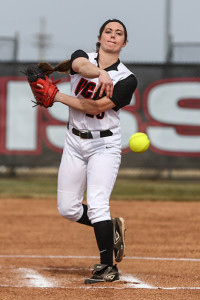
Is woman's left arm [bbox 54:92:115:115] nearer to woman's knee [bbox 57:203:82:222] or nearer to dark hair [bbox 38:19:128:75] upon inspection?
dark hair [bbox 38:19:128:75]

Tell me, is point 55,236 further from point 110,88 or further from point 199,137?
point 199,137

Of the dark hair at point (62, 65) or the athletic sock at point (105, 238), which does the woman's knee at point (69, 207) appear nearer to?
the athletic sock at point (105, 238)

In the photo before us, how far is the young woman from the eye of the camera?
521 cm

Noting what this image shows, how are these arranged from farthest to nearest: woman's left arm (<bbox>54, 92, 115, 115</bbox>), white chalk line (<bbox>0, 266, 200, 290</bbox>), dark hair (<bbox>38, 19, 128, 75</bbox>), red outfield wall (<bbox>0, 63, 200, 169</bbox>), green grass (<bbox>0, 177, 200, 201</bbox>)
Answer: red outfield wall (<bbox>0, 63, 200, 169</bbox>)
green grass (<bbox>0, 177, 200, 201</bbox>)
dark hair (<bbox>38, 19, 128, 75</bbox>)
woman's left arm (<bbox>54, 92, 115, 115</bbox>)
white chalk line (<bbox>0, 266, 200, 290</bbox>)

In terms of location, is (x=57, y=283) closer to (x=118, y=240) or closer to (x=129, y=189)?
(x=118, y=240)

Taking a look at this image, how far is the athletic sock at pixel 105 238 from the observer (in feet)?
17.1

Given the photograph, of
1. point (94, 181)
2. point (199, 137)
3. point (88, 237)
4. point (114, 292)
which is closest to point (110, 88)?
point (94, 181)

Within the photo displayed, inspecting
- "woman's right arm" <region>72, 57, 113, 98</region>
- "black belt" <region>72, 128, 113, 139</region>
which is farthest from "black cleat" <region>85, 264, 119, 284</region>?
"woman's right arm" <region>72, 57, 113, 98</region>

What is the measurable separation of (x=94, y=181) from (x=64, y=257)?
1826 millimetres

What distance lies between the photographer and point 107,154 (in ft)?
17.4

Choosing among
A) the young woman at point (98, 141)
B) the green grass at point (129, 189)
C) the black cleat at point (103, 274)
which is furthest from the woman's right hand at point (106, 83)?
the green grass at point (129, 189)

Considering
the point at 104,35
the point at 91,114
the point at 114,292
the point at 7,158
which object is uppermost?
the point at 104,35

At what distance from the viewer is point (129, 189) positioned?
13727mm

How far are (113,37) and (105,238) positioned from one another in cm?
163
